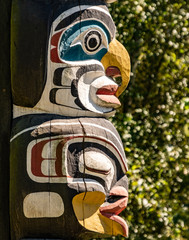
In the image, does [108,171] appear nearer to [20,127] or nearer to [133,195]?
[20,127]

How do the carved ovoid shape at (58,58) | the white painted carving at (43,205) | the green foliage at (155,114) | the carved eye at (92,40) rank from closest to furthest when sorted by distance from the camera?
1. the white painted carving at (43,205)
2. the carved ovoid shape at (58,58)
3. the carved eye at (92,40)
4. the green foliage at (155,114)

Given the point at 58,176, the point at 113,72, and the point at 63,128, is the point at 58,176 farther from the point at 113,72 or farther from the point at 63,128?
the point at 113,72

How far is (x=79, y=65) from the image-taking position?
3492 millimetres

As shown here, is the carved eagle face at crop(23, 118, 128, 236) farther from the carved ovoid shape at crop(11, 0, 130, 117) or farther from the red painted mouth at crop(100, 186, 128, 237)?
the carved ovoid shape at crop(11, 0, 130, 117)

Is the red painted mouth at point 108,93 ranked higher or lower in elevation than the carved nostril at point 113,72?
lower

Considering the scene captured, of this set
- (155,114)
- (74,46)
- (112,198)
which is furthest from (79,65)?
(155,114)

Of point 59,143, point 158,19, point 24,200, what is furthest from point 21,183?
point 158,19

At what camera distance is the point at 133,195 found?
578 centimetres

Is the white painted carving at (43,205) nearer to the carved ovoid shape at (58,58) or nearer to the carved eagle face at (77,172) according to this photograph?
the carved eagle face at (77,172)

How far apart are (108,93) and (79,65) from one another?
0.29m

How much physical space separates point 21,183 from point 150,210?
2893 millimetres

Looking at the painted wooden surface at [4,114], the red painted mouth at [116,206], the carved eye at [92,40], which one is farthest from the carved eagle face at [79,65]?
the red painted mouth at [116,206]

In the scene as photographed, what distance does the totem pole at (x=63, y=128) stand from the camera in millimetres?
3322

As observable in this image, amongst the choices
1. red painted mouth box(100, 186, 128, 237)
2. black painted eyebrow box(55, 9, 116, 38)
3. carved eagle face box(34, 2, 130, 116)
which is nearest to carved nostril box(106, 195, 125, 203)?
red painted mouth box(100, 186, 128, 237)
